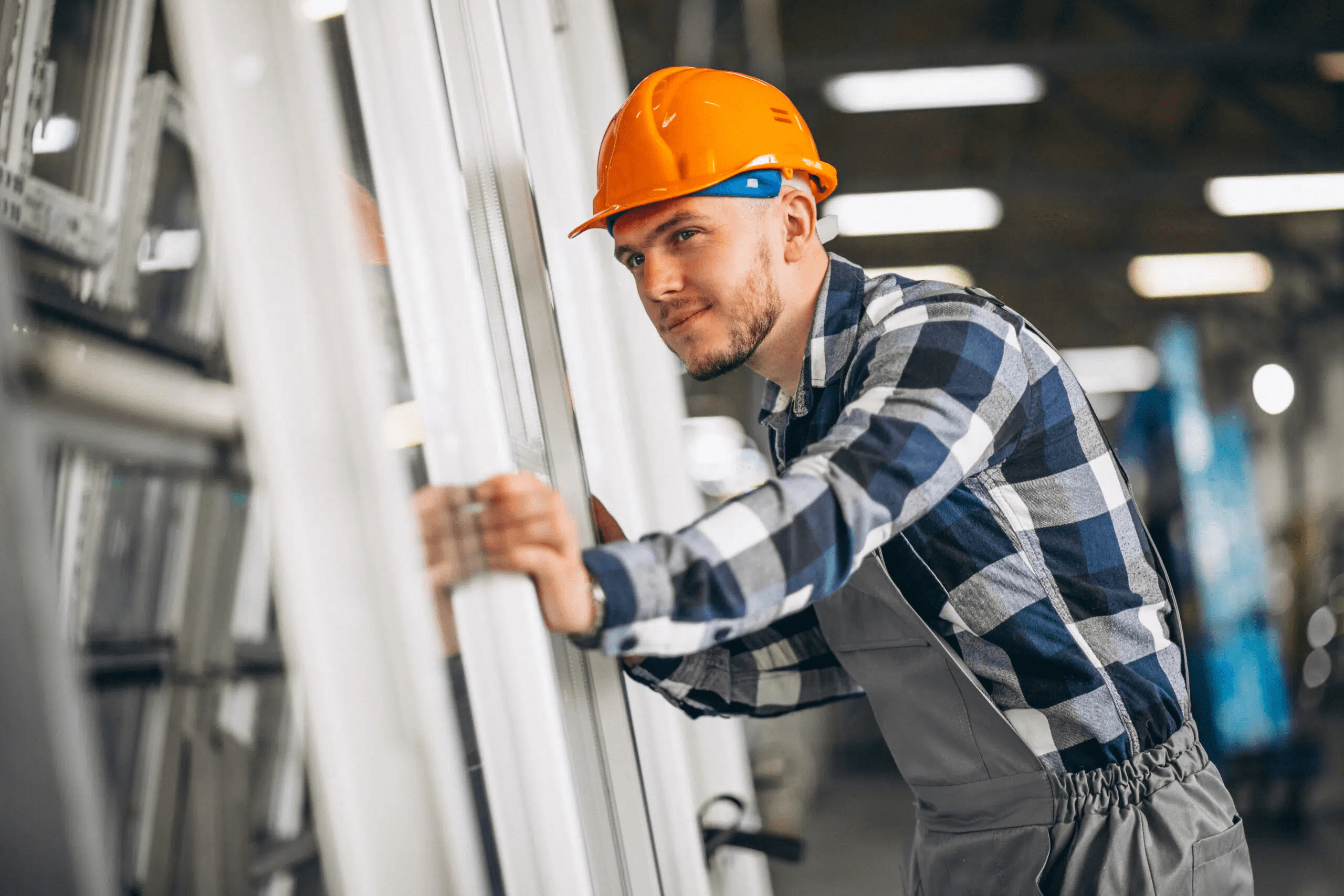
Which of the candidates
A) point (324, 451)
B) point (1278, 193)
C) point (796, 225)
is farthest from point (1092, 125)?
point (324, 451)

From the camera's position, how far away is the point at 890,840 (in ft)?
17.7

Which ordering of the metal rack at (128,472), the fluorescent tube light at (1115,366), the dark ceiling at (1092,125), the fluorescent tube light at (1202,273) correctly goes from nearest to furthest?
1. the metal rack at (128,472)
2. the dark ceiling at (1092,125)
3. the fluorescent tube light at (1202,273)
4. the fluorescent tube light at (1115,366)

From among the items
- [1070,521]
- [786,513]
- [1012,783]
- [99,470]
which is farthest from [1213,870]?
[99,470]

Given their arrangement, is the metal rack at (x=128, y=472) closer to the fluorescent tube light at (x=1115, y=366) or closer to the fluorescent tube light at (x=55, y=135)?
the fluorescent tube light at (x=55, y=135)

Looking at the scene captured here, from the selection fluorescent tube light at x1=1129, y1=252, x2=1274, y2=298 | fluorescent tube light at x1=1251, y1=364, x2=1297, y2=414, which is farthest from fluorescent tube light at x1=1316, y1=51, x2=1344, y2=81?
fluorescent tube light at x1=1251, y1=364, x2=1297, y2=414


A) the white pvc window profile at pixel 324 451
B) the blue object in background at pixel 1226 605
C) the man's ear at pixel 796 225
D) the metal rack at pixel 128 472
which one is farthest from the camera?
the blue object in background at pixel 1226 605

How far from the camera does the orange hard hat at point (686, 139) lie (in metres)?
1.13

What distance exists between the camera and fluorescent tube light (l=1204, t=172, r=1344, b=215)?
6.48 m

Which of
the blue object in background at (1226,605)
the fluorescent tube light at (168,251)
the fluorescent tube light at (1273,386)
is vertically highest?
the fluorescent tube light at (1273,386)

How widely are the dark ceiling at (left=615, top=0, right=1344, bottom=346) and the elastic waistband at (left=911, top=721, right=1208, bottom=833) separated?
4.47m

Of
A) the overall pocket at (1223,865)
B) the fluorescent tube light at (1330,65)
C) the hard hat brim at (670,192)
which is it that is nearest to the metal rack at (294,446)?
the hard hat brim at (670,192)

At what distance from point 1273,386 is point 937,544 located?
10.3 m

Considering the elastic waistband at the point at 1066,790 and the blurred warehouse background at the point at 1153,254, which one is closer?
the elastic waistband at the point at 1066,790

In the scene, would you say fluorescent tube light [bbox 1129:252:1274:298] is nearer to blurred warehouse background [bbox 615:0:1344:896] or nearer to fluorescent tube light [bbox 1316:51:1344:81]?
blurred warehouse background [bbox 615:0:1344:896]
